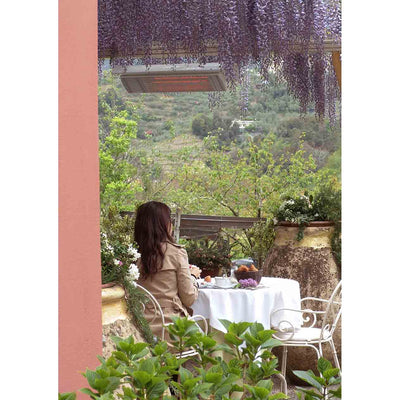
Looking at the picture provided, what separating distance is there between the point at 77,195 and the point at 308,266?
11.5 ft

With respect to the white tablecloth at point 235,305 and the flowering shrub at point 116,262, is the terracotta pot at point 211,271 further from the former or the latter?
the flowering shrub at point 116,262

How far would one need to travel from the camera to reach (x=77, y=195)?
5.68 feet

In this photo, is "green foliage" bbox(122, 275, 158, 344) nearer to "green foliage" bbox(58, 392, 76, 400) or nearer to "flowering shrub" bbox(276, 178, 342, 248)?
"green foliage" bbox(58, 392, 76, 400)

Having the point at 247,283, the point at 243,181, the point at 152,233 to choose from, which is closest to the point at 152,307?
the point at 152,233

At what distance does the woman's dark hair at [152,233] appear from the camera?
3674mm

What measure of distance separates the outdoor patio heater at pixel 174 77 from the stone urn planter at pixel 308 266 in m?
1.29

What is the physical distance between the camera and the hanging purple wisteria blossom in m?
4.48

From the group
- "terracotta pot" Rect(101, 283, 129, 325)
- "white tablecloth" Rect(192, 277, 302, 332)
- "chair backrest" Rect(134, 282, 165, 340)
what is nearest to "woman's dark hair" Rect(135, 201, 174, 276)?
"chair backrest" Rect(134, 282, 165, 340)

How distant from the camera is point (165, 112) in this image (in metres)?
12.8

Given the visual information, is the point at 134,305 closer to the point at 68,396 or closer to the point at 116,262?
the point at 116,262
